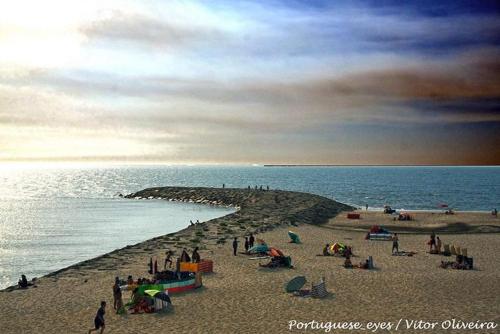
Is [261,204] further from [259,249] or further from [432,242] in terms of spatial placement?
[259,249]

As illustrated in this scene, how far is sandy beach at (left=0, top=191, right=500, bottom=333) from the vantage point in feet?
68.4

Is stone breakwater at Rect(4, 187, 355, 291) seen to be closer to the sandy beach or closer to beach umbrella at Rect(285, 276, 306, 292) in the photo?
the sandy beach

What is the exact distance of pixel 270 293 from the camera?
989 inches

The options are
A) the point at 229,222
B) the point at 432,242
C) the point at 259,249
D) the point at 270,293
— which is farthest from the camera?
the point at 229,222

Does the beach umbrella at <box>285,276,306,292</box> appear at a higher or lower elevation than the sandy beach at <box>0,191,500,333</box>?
higher

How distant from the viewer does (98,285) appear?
28.0 m

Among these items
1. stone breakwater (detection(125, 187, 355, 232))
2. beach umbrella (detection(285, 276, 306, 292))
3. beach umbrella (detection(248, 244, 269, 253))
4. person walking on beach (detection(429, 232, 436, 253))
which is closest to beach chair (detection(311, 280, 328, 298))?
beach umbrella (detection(285, 276, 306, 292))

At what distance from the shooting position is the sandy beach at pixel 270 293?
2086cm

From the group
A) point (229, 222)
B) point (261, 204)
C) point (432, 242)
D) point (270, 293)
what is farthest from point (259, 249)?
point (261, 204)

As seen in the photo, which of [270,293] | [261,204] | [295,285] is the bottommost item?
[270,293]

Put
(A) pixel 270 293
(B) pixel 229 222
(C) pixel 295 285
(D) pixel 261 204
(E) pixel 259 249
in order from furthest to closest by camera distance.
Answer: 1. (D) pixel 261 204
2. (B) pixel 229 222
3. (E) pixel 259 249
4. (A) pixel 270 293
5. (C) pixel 295 285

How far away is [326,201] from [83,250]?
48490 millimetres

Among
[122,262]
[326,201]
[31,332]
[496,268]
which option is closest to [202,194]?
[326,201]

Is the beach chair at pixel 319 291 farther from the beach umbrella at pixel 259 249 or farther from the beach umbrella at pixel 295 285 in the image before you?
the beach umbrella at pixel 259 249
